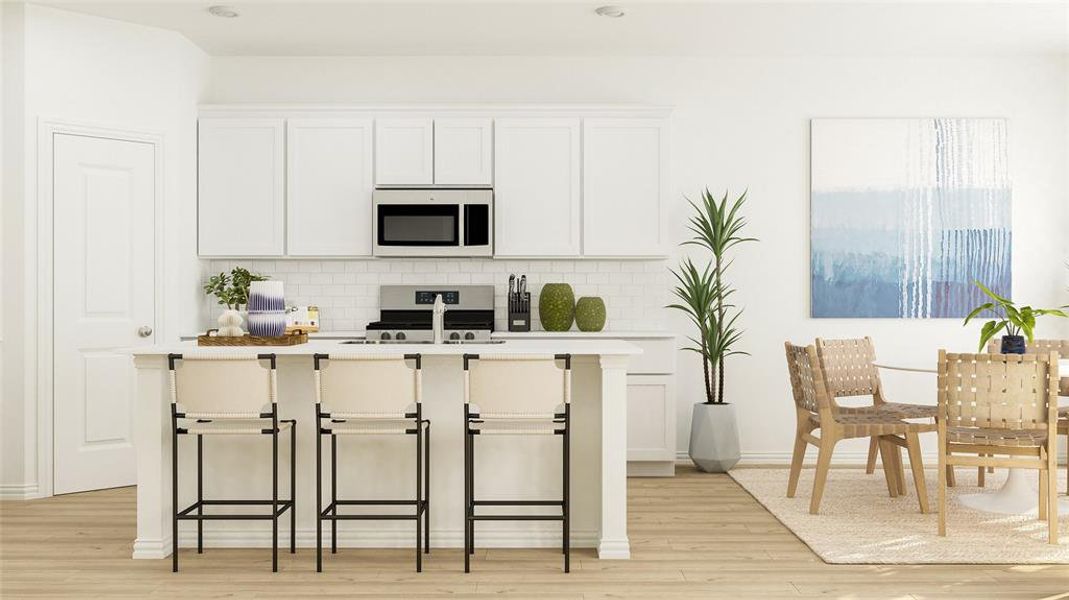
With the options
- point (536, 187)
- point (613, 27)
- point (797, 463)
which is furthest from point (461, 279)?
point (797, 463)

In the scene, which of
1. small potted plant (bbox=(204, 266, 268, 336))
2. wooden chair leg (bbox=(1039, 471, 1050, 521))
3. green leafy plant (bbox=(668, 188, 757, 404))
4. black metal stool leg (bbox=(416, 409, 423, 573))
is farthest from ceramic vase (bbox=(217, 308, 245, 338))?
wooden chair leg (bbox=(1039, 471, 1050, 521))

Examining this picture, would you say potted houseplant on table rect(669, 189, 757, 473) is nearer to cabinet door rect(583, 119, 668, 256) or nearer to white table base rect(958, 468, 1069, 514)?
cabinet door rect(583, 119, 668, 256)

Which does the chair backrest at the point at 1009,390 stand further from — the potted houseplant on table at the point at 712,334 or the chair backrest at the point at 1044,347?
the potted houseplant on table at the point at 712,334

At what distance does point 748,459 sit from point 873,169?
228 centimetres

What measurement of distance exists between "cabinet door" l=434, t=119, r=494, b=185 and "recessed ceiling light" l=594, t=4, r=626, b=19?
108 cm

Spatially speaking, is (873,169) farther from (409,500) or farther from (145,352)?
(145,352)

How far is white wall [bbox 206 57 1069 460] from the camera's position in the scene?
19.9 ft

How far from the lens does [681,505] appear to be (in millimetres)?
4723

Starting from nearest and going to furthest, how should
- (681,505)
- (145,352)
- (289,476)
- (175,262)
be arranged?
(145,352) → (289,476) → (681,505) → (175,262)

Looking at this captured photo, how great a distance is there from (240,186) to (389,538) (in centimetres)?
297

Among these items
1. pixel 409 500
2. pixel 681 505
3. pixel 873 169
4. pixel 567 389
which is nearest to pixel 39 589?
pixel 409 500

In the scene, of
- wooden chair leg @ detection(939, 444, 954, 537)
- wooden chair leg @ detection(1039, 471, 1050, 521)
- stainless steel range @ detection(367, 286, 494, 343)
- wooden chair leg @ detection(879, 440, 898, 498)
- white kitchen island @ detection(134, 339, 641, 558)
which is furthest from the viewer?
stainless steel range @ detection(367, 286, 494, 343)

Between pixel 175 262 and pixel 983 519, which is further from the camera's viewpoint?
pixel 175 262

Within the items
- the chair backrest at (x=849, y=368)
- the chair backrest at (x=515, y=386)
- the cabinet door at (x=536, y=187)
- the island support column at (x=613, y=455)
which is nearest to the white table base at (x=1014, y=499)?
the chair backrest at (x=849, y=368)
